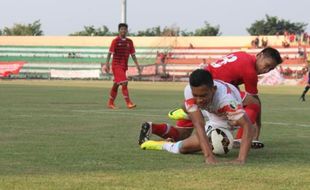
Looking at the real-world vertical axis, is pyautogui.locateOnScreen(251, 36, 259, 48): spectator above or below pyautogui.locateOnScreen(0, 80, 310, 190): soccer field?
below

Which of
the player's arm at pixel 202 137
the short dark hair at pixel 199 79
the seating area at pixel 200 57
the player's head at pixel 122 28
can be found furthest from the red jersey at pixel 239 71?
the seating area at pixel 200 57

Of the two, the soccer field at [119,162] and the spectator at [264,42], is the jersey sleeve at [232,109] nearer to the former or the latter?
the soccer field at [119,162]

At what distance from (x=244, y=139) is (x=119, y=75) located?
38.0 feet

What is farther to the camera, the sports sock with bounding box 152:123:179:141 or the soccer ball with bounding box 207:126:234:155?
the sports sock with bounding box 152:123:179:141

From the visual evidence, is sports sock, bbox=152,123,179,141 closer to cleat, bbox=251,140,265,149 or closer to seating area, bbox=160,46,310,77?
cleat, bbox=251,140,265,149

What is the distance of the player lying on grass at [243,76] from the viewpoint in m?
9.30

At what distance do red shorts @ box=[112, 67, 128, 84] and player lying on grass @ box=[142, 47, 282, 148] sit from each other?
30.8ft

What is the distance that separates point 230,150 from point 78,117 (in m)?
6.22

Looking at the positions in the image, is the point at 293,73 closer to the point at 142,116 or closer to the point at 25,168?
the point at 142,116

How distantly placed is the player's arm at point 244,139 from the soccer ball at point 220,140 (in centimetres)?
43

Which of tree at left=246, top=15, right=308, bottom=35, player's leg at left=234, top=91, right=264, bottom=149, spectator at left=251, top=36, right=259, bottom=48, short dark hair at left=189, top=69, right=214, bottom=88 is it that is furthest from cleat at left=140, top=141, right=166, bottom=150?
tree at left=246, top=15, right=308, bottom=35

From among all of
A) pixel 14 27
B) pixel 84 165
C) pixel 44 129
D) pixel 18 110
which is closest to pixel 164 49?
pixel 14 27

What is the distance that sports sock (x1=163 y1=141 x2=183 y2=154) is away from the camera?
8690 millimetres

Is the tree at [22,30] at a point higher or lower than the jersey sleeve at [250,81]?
lower
